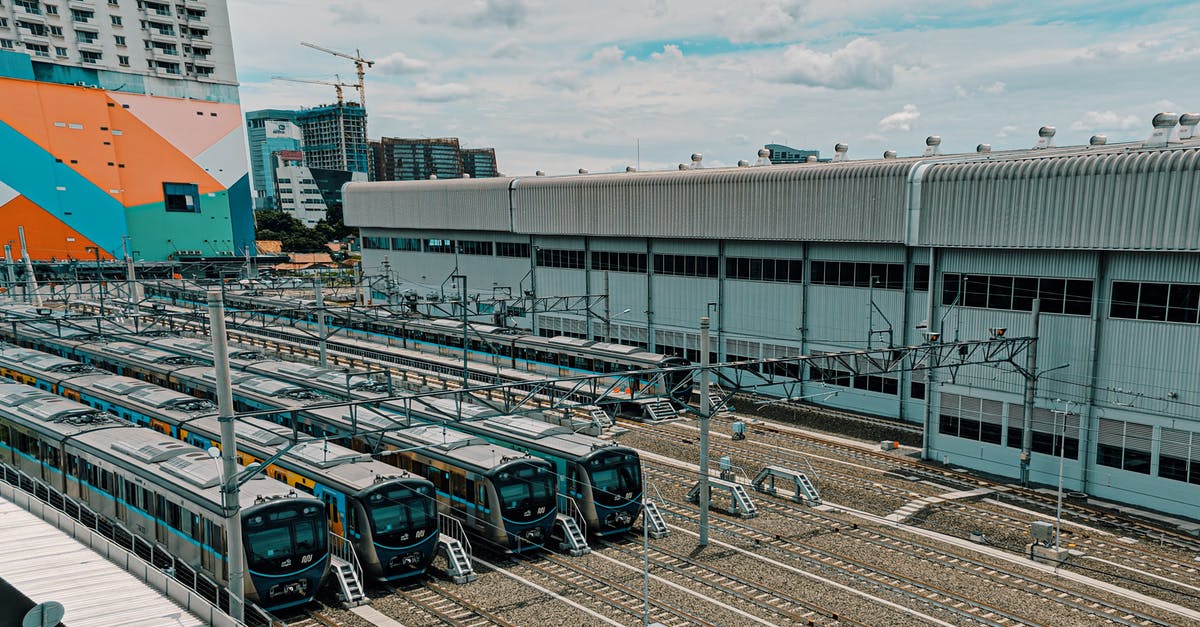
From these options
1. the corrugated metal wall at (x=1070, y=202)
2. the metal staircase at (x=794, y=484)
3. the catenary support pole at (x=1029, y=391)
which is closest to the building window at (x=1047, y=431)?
the catenary support pole at (x=1029, y=391)

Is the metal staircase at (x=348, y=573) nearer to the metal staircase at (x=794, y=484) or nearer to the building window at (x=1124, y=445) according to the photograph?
the metal staircase at (x=794, y=484)

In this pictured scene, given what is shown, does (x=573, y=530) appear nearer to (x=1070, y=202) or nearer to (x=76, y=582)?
(x=76, y=582)

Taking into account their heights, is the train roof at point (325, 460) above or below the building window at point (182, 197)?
below

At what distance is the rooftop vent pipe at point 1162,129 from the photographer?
28016 millimetres

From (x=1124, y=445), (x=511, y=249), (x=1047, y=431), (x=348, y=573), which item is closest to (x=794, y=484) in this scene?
(x=1047, y=431)

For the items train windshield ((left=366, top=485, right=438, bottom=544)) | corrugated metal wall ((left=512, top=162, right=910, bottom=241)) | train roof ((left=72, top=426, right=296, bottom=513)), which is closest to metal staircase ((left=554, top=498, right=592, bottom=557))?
train windshield ((left=366, top=485, right=438, bottom=544))

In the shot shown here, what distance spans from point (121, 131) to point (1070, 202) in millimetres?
93877

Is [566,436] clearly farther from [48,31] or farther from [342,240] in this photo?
[342,240]

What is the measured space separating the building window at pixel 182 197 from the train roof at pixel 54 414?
71.1 m

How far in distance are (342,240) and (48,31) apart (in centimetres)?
5705

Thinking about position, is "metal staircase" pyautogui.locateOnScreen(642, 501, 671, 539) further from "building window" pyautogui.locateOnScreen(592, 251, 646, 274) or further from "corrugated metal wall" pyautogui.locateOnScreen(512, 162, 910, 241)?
"building window" pyautogui.locateOnScreen(592, 251, 646, 274)

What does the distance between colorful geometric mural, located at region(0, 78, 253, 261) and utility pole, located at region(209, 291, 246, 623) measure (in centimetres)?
8353

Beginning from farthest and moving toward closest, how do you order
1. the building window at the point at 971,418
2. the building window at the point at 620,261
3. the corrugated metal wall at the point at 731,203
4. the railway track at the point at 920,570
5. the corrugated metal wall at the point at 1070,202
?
the building window at the point at 620,261 → the corrugated metal wall at the point at 731,203 → the building window at the point at 971,418 → the corrugated metal wall at the point at 1070,202 → the railway track at the point at 920,570

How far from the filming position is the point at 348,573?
62.9ft
